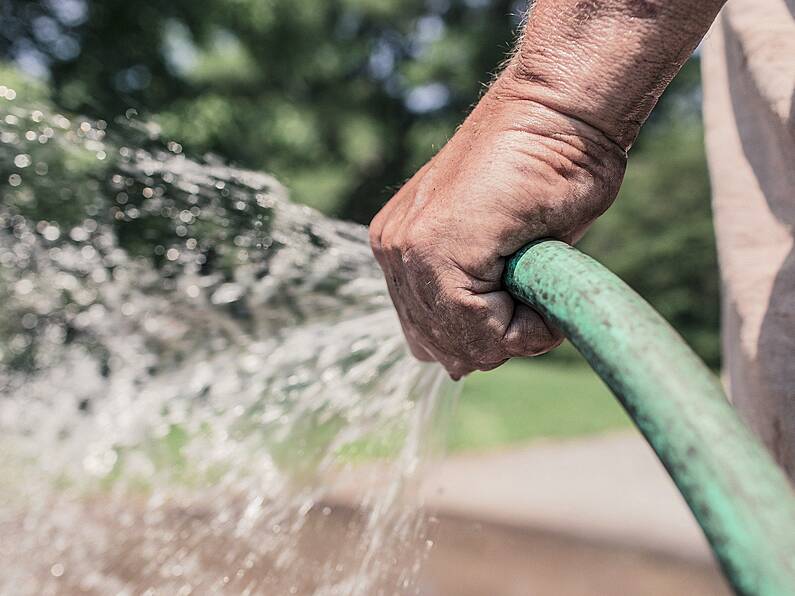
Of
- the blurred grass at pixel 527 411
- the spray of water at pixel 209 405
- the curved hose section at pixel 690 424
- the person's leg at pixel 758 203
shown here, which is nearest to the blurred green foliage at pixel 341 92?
the blurred grass at pixel 527 411

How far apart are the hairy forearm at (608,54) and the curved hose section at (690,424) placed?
0.27 meters

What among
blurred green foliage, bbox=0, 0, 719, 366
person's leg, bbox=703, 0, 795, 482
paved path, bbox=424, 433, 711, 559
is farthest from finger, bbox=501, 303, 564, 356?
blurred green foliage, bbox=0, 0, 719, 366

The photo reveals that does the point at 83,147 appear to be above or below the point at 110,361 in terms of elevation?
above

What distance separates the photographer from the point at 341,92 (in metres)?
15.4

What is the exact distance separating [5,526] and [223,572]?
1.61 meters

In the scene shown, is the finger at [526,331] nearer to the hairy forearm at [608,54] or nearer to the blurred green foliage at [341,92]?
the hairy forearm at [608,54]

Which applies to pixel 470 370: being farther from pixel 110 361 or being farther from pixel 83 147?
pixel 110 361

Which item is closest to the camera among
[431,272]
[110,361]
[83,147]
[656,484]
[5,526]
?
[431,272]

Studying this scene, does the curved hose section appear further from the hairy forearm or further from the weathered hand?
the hairy forearm

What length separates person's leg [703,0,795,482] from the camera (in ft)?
5.70

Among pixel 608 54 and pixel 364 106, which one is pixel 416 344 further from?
pixel 364 106

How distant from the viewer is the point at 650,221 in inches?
707

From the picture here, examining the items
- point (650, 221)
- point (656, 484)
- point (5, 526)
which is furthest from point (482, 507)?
point (650, 221)

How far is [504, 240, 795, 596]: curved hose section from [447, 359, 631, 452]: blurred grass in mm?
5868
